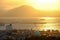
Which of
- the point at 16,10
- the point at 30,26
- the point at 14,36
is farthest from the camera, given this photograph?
the point at 16,10

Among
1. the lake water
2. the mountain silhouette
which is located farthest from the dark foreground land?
the mountain silhouette

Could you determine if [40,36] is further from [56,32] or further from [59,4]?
[59,4]

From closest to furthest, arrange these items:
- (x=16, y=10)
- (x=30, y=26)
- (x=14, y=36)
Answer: (x=14, y=36) < (x=30, y=26) < (x=16, y=10)

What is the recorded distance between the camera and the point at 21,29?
2.24 m

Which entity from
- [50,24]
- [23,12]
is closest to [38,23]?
[50,24]

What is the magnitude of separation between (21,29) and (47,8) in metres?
0.55

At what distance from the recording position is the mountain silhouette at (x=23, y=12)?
2471mm

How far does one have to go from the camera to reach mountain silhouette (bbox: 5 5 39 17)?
2.47 metres

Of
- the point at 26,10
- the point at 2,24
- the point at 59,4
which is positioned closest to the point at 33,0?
the point at 26,10

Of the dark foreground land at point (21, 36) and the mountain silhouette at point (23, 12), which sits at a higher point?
the mountain silhouette at point (23, 12)

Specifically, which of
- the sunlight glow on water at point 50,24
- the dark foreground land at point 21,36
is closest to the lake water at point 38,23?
the sunlight glow on water at point 50,24

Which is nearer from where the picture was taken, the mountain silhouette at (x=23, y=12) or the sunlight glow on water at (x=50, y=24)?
the sunlight glow on water at (x=50, y=24)

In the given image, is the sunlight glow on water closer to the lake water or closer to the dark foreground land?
the lake water

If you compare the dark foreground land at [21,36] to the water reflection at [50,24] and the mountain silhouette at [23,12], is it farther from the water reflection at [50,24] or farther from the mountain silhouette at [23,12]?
the mountain silhouette at [23,12]
